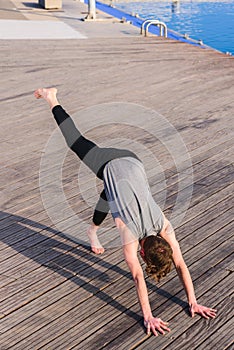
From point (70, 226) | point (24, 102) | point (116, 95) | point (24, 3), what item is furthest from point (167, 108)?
point (24, 3)

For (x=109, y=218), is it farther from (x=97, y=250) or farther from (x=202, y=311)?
(x=202, y=311)

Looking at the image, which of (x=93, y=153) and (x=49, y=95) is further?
(x=49, y=95)

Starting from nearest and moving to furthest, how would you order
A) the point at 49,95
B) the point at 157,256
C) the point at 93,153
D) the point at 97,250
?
the point at 157,256 < the point at 93,153 < the point at 97,250 < the point at 49,95

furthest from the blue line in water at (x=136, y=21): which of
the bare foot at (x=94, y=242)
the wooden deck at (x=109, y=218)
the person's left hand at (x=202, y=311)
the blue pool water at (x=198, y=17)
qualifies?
the person's left hand at (x=202, y=311)

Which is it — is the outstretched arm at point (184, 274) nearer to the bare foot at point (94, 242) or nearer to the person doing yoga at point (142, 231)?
the person doing yoga at point (142, 231)

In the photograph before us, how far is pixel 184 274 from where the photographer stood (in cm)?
370

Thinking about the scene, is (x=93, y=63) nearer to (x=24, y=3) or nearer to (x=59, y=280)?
(x=59, y=280)

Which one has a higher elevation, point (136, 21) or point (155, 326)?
point (155, 326)

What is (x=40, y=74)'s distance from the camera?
1090 cm

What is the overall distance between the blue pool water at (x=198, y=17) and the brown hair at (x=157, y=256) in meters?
20.2

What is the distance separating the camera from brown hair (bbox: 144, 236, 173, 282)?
331 centimetres

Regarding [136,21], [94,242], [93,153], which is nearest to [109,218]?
[94,242]

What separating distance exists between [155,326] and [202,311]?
1.23 ft

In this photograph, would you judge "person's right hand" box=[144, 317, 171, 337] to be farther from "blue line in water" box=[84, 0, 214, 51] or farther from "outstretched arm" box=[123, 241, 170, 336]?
"blue line in water" box=[84, 0, 214, 51]
